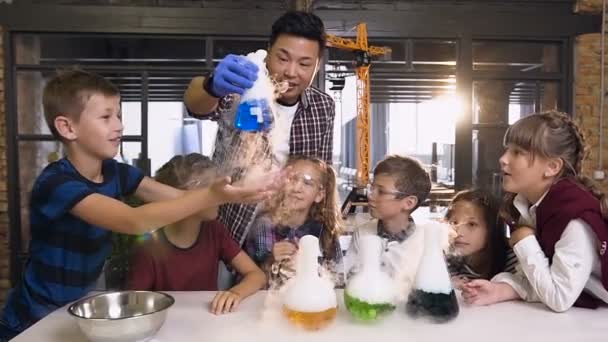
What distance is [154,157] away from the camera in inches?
129

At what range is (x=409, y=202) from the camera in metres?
1.60

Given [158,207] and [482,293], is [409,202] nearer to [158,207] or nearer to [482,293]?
[482,293]

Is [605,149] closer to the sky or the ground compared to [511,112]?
closer to the ground

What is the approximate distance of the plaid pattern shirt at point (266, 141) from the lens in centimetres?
113

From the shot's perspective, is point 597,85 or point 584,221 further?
point 597,85

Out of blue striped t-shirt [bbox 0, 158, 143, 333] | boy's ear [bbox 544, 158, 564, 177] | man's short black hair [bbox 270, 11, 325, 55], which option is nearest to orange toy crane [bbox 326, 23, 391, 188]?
man's short black hair [bbox 270, 11, 325, 55]

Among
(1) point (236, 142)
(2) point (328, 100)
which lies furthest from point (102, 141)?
(2) point (328, 100)

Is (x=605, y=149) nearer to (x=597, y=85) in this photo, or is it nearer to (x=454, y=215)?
(x=597, y=85)

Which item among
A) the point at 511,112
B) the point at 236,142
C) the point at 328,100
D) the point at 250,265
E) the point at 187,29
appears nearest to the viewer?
the point at 236,142

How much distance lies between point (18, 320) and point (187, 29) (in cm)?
216

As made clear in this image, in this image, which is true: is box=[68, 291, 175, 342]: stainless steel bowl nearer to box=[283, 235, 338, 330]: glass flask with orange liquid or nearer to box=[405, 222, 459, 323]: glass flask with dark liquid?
box=[283, 235, 338, 330]: glass flask with orange liquid

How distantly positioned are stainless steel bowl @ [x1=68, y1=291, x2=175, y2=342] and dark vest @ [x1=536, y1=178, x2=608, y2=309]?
817 mm

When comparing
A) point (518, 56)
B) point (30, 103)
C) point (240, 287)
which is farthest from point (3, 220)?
point (518, 56)

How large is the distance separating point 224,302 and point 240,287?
104 mm
